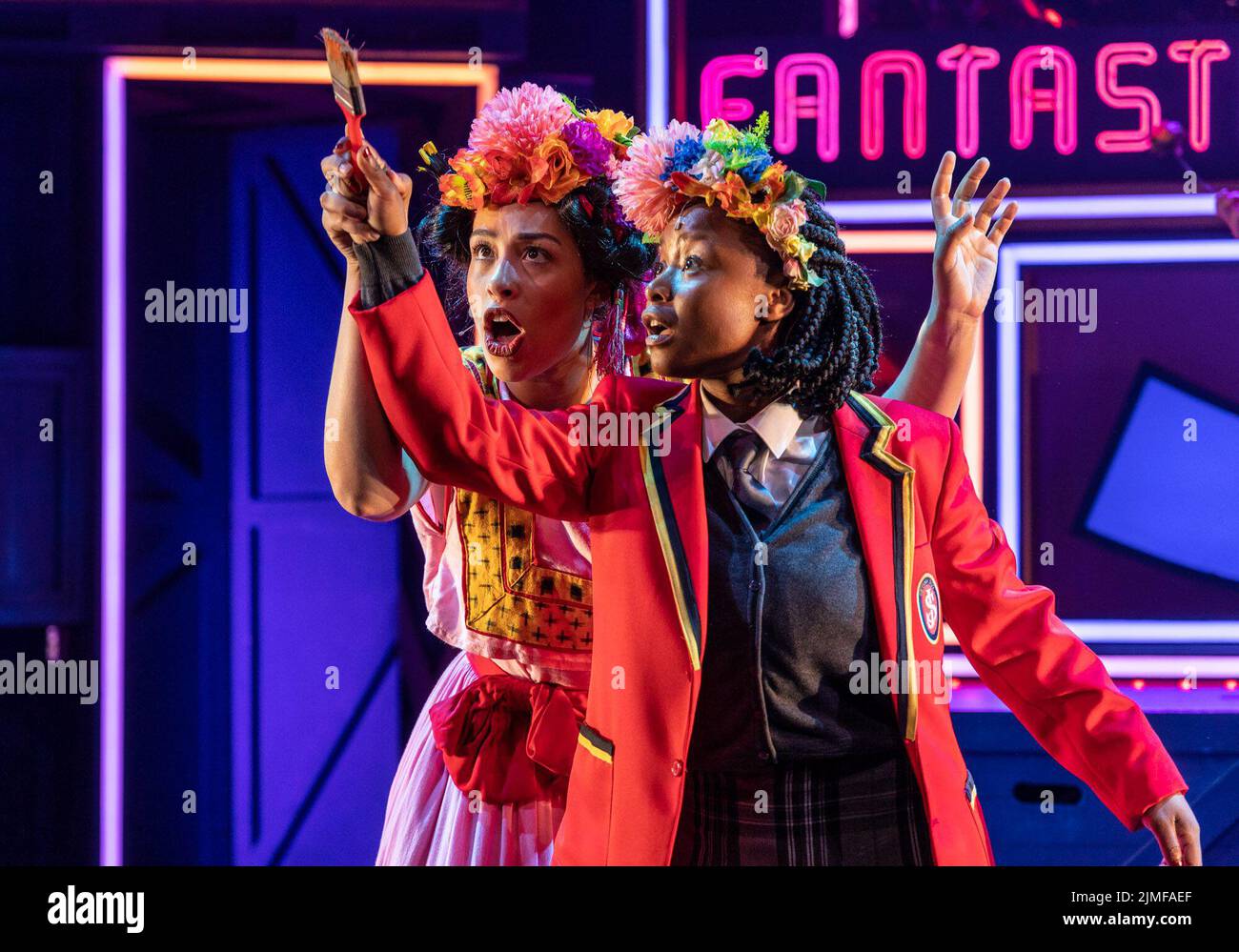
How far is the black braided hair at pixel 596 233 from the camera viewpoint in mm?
2074

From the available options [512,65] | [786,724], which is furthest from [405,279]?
[512,65]

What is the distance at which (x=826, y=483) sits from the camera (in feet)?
5.92

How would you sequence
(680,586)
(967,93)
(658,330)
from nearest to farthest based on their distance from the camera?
1. (680,586)
2. (658,330)
3. (967,93)

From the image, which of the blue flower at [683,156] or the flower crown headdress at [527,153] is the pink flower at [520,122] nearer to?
the flower crown headdress at [527,153]

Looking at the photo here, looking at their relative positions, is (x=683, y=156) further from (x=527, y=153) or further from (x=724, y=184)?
(x=527, y=153)

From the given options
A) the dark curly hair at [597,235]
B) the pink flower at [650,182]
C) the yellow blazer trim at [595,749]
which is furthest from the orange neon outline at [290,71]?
the yellow blazer trim at [595,749]

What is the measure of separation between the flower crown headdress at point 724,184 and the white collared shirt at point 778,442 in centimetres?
19

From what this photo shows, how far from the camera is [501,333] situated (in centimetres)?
206

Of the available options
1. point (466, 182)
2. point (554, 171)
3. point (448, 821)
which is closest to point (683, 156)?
point (554, 171)

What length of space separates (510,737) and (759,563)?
52 cm

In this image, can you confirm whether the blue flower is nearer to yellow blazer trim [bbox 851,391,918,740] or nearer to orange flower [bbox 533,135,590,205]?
orange flower [bbox 533,135,590,205]

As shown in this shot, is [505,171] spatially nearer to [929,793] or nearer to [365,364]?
[365,364]

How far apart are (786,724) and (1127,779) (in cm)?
49

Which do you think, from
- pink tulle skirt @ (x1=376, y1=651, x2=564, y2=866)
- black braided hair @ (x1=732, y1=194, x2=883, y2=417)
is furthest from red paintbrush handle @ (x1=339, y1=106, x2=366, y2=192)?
pink tulle skirt @ (x1=376, y1=651, x2=564, y2=866)
